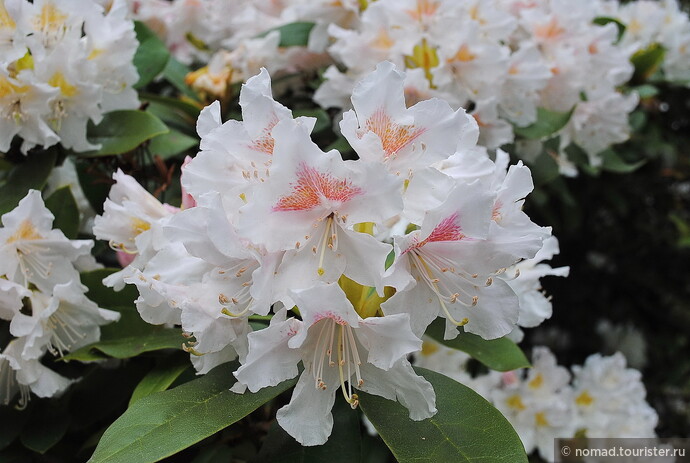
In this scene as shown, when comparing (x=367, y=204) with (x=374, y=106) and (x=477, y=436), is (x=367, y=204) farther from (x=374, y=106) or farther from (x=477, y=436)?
(x=477, y=436)

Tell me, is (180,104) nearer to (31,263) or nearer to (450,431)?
(31,263)

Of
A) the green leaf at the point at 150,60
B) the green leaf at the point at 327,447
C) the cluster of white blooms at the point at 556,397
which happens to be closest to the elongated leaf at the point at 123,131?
the green leaf at the point at 150,60

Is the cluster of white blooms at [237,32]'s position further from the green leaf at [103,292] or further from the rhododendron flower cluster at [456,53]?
the green leaf at [103,292]

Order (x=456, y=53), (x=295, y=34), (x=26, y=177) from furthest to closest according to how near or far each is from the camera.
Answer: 1. (x=295, y=34)
2. (x=456, y=53)
3. (x=26, y=177)

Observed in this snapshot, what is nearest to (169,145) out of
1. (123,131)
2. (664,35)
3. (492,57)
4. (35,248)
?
(123,131)

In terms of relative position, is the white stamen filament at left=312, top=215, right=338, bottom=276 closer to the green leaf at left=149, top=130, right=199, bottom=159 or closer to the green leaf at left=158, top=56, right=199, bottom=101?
the green leaf at left=149, top=130, right=199, bottom=159

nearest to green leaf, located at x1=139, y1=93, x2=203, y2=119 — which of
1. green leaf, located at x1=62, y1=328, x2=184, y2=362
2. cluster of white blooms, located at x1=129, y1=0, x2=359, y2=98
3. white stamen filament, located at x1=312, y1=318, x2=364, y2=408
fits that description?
cluster of white blooms, located at x1=129, y1=0, x2=359, y2=98
